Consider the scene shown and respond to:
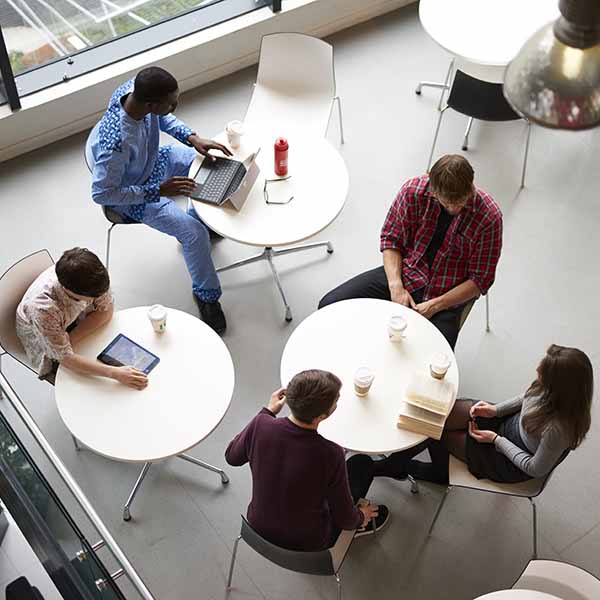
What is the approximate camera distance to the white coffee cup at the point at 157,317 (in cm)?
357

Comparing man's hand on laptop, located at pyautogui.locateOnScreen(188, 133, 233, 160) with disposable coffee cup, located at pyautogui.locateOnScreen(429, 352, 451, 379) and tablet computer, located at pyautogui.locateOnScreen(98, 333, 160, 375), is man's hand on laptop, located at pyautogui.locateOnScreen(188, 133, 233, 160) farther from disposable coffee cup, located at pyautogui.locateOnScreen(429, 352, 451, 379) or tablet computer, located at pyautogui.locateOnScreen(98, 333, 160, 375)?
disposable coffee cup, located at pyautogui.locateOnScreen(429, 352, 451, 379)

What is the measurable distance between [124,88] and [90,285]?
1.20 m

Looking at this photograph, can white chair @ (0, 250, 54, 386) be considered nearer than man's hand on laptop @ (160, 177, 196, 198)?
Yes

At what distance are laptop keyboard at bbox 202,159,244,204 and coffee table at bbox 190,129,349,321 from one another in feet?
0.16

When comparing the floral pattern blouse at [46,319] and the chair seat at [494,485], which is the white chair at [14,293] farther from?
the chair seat at [494,485]

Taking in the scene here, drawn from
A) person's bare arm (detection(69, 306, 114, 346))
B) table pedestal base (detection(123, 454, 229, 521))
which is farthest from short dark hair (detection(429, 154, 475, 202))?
table pedestal base (detection(123, 454, 229, 521))

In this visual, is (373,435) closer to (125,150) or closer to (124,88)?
(125,150)

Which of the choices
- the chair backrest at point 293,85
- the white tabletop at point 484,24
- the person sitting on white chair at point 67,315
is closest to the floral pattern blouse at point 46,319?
the person sitting on white chair at point 67,315

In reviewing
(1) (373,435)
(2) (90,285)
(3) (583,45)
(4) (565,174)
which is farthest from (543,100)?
(4) (565,174)

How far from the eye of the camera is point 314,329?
143 inches

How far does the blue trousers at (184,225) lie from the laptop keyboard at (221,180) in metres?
0.21

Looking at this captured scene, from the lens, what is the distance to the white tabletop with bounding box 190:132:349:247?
399 centimetres

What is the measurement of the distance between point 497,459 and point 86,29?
3539mm

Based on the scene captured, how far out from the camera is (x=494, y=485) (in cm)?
338
